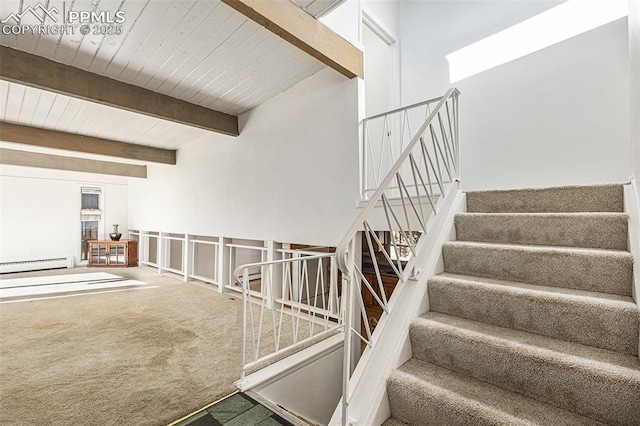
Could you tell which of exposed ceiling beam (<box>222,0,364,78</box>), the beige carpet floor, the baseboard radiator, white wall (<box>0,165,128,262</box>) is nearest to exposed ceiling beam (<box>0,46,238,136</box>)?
exposed ceiling beam (<box>222,0,364,78</box>)

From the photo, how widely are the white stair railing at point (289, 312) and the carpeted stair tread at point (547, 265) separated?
3.12ft

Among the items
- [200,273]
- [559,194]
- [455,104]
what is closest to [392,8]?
[455,104]

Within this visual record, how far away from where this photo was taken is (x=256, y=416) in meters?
1.62

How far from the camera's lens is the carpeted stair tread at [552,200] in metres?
1.78

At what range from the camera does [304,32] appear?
2.29 m

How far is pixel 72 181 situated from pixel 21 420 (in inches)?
283

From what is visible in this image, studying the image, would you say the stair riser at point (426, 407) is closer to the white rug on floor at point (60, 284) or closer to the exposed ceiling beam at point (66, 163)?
the white rug on floor at point (60, 284)

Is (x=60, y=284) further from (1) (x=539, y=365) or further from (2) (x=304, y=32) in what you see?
(1) (x=539, y=365)

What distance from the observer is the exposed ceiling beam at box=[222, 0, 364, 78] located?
6.40 ft

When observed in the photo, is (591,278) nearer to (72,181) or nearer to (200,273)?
(200,273)

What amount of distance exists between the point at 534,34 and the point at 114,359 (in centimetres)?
461

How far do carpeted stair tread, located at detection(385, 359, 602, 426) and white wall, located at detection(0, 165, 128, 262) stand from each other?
8471 millimetres

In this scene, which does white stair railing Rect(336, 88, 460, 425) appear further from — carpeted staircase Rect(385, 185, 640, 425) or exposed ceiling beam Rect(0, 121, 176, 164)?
exposed ceiling beam Rect(0, 121, 176, 164)

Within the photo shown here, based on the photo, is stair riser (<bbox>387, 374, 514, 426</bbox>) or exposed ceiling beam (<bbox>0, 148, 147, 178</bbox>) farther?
exposed ceiling beam (<bbox>0, 148, 147, 178</bbox>)
